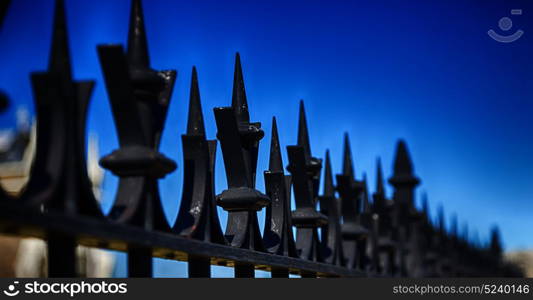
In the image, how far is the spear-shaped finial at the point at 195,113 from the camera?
1.94 metres

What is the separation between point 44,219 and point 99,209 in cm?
18

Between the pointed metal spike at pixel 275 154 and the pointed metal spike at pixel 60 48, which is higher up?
the pointed metal spike at pixel 275 154

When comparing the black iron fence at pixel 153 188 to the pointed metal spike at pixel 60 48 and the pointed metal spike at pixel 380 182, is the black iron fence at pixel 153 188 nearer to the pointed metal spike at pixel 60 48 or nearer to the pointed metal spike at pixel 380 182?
the pointed metal spike at pixel 60 48

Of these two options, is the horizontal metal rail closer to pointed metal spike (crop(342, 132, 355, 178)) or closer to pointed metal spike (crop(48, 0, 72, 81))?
pointed metal spike (crop(48, 0, 72, 81))

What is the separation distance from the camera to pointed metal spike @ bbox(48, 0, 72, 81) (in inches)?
51.4

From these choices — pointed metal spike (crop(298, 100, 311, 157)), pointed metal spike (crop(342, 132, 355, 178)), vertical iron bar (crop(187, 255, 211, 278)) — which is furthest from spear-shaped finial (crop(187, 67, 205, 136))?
pointed metal spike (crop(342, 132, 355, 178))

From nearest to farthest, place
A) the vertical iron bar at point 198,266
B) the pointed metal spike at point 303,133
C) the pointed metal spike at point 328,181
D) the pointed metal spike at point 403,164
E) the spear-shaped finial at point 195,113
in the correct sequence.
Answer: the vertical iron bar at point 198,266 < the spear-shaped finial at point 195,113 < the pointed metal spike at point 303,133 < the pointed metal spike at point 328,181 < the pointed metal spike at point 403,164

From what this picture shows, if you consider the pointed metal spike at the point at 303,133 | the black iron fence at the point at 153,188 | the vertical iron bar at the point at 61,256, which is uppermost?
the pointed metal spike at the point at 303,133

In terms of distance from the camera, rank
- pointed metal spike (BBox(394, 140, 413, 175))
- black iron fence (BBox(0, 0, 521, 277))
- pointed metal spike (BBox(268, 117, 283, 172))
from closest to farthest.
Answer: black iron fence (BBox(0, 0, 521, 277)), pointed metal spike (BBox(268, 117, 283, 172)), pointed metal spike (BBox(394, 140, 413, 175))

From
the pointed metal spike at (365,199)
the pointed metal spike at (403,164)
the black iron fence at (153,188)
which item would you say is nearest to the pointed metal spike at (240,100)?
the black iron fence at (153,188)

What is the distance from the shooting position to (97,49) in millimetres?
1433

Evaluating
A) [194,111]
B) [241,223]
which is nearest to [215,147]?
[194,111]

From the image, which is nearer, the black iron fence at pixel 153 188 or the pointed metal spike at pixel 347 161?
the black iron fence at pixel 153 188

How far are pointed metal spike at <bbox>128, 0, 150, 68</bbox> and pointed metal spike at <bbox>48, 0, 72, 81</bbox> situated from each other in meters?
0.27
